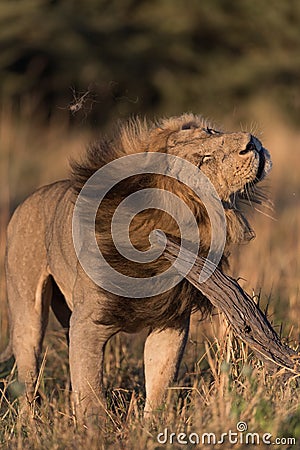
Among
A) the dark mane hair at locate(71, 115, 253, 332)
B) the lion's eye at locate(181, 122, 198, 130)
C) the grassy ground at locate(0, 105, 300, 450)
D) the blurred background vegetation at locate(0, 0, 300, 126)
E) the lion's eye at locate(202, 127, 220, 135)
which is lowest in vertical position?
the grassy ground at locate(0, 105, 300, 450)

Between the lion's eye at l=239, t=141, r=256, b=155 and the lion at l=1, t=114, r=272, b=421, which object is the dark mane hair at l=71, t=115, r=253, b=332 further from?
the lion's eye at l=239, t=141, r=256, b=155

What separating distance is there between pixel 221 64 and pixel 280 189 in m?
5.61

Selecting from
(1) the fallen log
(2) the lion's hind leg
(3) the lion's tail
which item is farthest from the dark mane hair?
(3) the lion's tail

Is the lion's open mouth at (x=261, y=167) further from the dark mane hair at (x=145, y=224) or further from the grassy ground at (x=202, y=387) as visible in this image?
the grassy ground at (x=202, y=387)

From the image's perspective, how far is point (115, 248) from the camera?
13.6 feet

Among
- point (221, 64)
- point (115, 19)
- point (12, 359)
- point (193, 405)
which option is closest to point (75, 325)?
point (193, 405)

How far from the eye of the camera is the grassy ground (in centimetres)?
338

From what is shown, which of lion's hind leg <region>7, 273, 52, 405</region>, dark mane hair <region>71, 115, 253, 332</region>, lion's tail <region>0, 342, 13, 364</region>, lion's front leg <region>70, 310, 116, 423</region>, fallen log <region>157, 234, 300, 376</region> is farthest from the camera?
lion's tail <region>0, 342, 13, 364</region>

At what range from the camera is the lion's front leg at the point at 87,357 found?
4.22 meters

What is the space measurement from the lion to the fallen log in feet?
0.74

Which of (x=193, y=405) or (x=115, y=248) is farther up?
(x=115, y=248)

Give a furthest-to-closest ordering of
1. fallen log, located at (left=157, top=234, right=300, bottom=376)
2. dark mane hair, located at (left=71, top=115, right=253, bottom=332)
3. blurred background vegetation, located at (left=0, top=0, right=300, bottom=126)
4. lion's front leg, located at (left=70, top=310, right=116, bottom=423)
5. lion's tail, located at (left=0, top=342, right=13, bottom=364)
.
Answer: blurred background vegetation, located at (left=0, top=0, right=300, bottom=126)
lion's tail, located at (left=0, top=342, right=13, bottom=364)
lion's front leg, located at (left=70, top=310, right=116, bottom=423)
dark mane hair, located at (left=71, top=115, right=253, bottom=332)
fallen log, located at (left=157, top=234, right=300, bottom=376)

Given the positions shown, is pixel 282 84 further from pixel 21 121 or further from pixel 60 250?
pixel 60 250

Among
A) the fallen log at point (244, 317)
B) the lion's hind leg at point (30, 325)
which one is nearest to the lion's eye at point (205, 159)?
the fallen log at point (244, 317)
